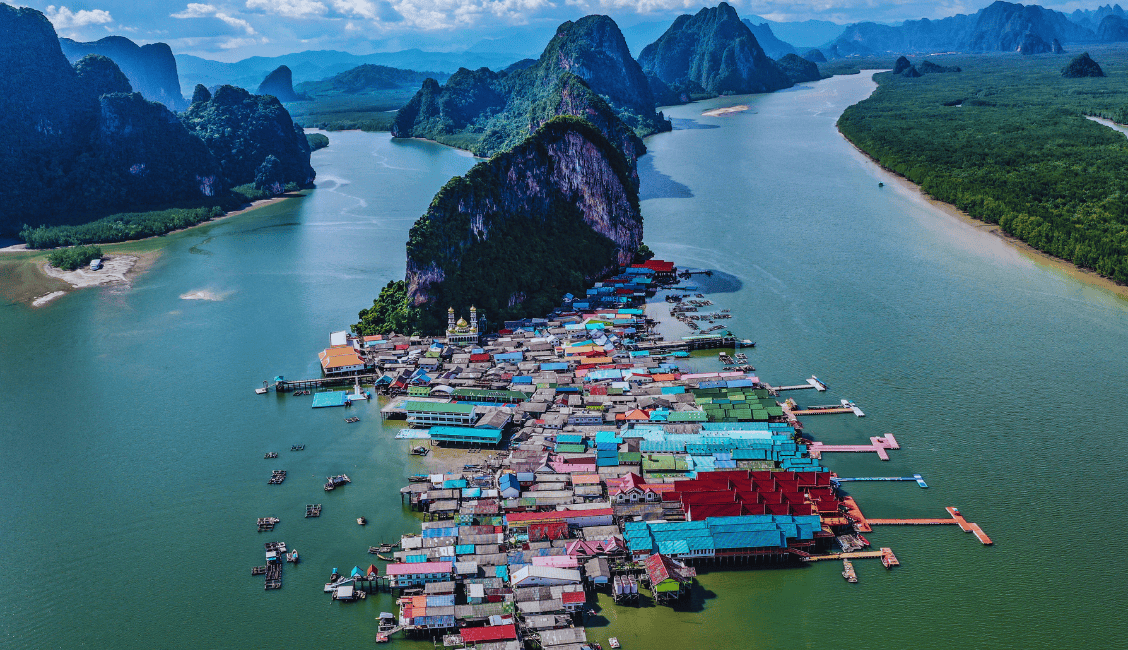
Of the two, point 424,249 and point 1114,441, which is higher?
point 424,249

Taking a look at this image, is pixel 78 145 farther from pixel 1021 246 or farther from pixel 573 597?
pixel 1021 246

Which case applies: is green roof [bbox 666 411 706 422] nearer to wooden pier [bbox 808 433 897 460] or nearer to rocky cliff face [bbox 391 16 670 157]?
wooden pier [bbox 808 433 897 460]

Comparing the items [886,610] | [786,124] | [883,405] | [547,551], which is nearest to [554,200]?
[883,405]

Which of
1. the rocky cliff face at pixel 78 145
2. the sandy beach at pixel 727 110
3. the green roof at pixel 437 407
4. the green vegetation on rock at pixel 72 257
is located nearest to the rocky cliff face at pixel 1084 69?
the sandy beach at pixel 727 110

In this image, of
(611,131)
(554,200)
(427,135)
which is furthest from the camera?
(427,135)

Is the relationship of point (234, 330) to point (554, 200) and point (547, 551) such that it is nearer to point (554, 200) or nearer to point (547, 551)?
point (554, 200)

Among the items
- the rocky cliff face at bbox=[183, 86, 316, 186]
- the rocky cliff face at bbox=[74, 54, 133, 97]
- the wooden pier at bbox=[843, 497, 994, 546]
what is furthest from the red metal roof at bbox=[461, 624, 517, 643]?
the rocky cliff face at bbox=[74, 54, 133, 97]
